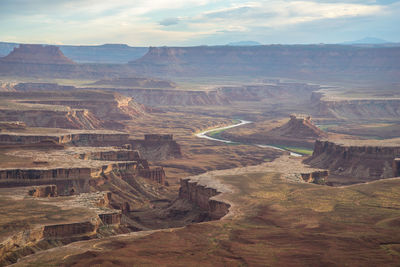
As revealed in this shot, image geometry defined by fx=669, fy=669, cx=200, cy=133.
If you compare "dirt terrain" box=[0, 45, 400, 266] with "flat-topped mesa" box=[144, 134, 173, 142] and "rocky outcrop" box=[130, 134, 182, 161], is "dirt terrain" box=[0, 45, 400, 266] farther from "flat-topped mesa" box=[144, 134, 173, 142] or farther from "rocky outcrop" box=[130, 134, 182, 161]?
"flat-topped mesa" box=[144, 134, 173, 142]

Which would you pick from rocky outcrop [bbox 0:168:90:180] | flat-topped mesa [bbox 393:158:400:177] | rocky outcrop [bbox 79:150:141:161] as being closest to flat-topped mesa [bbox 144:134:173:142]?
rocky outcrop [bbox 79:150:141:161]

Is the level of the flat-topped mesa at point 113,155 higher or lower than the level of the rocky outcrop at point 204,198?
higher

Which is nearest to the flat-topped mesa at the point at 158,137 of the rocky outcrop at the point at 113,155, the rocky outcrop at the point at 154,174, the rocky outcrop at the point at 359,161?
the rocky outcrop at the point at 359,161

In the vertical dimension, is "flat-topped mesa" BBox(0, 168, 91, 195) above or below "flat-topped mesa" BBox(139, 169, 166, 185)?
above

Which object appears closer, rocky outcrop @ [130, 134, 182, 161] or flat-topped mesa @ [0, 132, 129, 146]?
flat-topped mesa @ [0, 132, 129, 146]

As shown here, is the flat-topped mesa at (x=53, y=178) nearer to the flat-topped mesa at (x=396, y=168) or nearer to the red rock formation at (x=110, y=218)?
the red rock formation at (x=110, y=218)

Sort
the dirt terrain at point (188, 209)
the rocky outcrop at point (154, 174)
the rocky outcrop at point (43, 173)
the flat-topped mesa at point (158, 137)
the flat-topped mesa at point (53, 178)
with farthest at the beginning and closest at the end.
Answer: the flat-topped mesa at point (158, 137), the rocky outcrop at point (154, 174), the rocky outcrop at point (43, 173), the flat-topped mesa at point (53, 178), the dirt terrain at point (188, 209)
